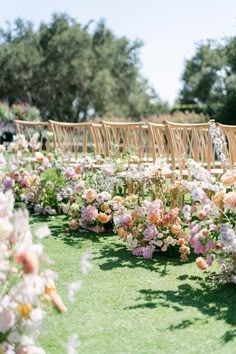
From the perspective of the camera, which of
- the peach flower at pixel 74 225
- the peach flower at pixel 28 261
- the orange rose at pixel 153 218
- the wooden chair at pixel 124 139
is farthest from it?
the wooden chair at pixel 124 139

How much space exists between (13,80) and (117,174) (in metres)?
26.3

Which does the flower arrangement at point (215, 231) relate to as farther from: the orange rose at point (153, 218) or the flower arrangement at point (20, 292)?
the flower arrangement at point (20, 292)

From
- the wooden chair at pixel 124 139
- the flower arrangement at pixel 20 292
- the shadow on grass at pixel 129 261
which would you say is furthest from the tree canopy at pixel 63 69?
the flower arrangement at pixel 20 292

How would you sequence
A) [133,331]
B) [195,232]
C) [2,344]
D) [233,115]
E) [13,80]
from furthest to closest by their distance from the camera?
[13,80] → [233,115] → [195,232] → [133,331] → [2,344]

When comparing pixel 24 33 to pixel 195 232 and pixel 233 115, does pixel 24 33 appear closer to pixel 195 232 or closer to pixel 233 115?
pixel 233 115

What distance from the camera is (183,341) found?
2.45 m

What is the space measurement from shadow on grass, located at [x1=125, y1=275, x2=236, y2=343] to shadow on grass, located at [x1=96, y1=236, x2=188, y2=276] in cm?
39

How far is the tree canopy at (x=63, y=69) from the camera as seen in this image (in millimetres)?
29984

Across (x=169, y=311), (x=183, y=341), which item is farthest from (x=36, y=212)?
(x=183, y=341)

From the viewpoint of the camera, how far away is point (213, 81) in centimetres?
3161

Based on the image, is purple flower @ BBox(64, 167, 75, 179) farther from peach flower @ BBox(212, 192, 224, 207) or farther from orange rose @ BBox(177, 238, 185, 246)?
peach flower @ BBox(212, 192, 224, 207)

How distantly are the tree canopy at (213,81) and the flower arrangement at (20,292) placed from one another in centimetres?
1584

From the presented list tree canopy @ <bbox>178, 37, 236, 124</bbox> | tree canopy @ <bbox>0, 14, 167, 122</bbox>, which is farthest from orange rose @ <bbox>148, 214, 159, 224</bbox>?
tree canopy @ <bbox>0, 14, 167, 122</bbox>

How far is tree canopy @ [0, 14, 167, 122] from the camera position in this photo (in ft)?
98.4
